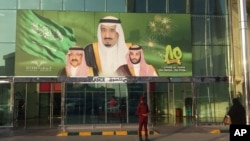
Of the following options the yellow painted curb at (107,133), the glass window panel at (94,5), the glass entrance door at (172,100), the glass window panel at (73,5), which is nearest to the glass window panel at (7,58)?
the glass window panel at (73,5)

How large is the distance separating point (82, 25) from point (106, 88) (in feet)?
13.4

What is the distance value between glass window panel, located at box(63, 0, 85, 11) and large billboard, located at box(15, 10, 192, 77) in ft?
1.71

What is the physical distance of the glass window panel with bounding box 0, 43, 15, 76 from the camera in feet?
74.0

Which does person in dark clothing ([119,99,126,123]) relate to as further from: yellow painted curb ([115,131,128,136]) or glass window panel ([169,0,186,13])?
glass window panel ([169,0,186,13])

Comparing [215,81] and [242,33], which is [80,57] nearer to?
[215,81]

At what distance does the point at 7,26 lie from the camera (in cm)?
2284

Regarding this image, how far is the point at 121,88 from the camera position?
911 inches

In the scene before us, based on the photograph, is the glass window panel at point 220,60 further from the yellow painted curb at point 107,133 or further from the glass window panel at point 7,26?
the glass window panel at point 7,26

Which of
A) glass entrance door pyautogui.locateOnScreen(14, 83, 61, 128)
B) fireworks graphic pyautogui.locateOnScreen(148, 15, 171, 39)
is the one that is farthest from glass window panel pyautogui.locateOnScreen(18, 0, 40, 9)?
fireworks graphic pyautogui.locateOnScreen(148, 15, 171, 39)

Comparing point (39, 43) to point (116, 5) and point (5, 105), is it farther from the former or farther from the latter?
point (116, 5)

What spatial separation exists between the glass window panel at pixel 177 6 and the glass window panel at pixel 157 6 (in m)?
0.46

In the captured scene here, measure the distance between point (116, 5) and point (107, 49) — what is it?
9.49 ft

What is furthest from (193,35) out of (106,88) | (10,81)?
(10,81)

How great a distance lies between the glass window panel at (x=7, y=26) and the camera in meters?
22.8
